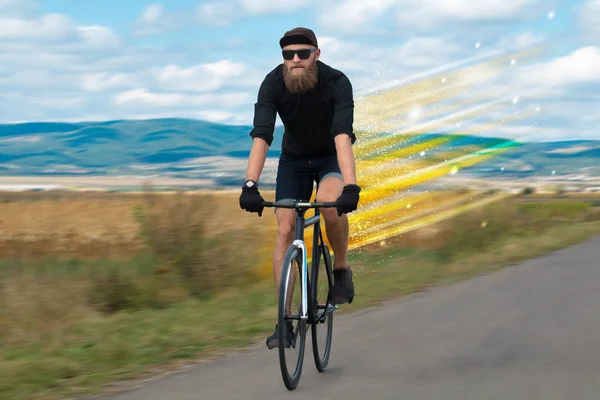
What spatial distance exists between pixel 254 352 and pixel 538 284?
17.4 feet

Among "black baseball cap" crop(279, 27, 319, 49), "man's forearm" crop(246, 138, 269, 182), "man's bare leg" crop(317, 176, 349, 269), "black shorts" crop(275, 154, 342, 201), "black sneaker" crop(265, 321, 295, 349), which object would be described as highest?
"black baseball cap" crop(279, 27, 319, 49)

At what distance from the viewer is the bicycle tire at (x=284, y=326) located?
576 cm

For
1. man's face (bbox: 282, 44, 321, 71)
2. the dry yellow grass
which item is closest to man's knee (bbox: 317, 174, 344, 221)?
man's face (bbox: 282, 44, 321, 71)

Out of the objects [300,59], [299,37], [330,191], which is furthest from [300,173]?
[299,37]

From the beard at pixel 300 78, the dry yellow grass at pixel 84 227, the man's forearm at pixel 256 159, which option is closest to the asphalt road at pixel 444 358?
the man's forearm at pixel 256 159

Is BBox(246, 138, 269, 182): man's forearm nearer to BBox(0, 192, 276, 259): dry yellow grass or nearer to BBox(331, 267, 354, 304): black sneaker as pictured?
BBox(331, 267, 354, 304): black sneaker

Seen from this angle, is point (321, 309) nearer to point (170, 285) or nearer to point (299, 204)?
Answer: point (299, 204)

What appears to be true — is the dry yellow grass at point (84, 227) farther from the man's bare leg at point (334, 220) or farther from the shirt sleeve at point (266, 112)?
the shirt sleeve at point (266, 112)

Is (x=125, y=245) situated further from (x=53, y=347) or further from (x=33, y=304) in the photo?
(x=53, y=347)

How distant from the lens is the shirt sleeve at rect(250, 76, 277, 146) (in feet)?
20.8

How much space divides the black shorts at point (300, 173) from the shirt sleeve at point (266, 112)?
46 cm

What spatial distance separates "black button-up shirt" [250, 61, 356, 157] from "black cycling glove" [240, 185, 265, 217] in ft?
1.38

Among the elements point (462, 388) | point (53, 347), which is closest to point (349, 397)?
point (462, 388)

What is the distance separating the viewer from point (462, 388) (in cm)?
595
